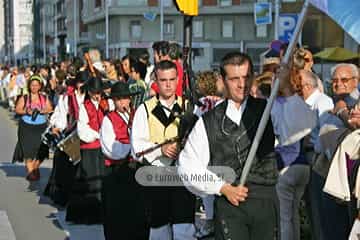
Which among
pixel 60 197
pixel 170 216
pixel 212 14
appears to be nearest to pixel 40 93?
pixel 60 197

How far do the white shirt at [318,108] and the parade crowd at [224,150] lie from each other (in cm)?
2

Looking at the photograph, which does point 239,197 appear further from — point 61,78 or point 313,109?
point 61,78

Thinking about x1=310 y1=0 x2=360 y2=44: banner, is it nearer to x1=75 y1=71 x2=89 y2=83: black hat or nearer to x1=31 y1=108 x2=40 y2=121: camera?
x1=75 y1=71 x2=89 y2=83: black hat

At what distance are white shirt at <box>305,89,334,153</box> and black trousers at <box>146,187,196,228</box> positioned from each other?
3.71ft

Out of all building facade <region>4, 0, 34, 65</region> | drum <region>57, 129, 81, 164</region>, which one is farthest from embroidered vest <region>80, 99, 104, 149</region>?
building facade <region>4, 0, 34, 65</region>

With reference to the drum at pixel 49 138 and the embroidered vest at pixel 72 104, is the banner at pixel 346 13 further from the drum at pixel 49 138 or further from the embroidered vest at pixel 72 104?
the drum at pixel 49 138

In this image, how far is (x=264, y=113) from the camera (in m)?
4.87

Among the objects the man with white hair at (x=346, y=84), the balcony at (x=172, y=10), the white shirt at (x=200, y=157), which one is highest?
the balcony at (x=172, y=10)

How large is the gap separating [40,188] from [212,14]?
177 ft

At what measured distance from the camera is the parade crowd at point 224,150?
4980mm

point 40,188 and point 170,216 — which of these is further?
point 40,188

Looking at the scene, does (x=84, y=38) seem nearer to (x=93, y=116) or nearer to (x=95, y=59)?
(x=95, y=59)

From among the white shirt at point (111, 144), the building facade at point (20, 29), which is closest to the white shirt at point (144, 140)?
the white shirt at point (111, 144)

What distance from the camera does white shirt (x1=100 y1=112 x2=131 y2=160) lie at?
7.46m
